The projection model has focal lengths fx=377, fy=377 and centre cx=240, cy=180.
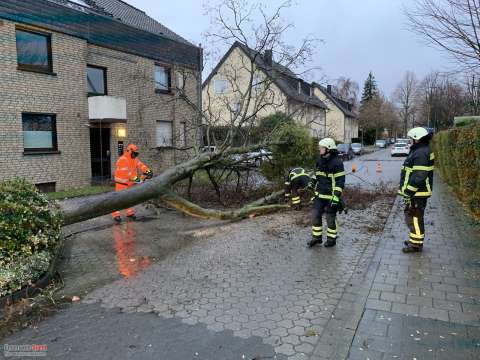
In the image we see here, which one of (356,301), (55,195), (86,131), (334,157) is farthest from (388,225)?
(86,131)

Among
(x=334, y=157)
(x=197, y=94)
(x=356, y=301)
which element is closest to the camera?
(x=356, y=301)

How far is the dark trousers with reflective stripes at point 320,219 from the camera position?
604cm

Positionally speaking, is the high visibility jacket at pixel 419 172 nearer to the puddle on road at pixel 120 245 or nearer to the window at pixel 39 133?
the puddle on road at pixel 120 245

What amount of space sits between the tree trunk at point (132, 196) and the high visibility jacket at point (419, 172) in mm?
4334

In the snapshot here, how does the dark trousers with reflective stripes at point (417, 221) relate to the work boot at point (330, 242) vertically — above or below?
above

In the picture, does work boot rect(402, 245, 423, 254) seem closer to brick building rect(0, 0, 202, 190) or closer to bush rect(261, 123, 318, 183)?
bush rect(261, 123, 318, 183)

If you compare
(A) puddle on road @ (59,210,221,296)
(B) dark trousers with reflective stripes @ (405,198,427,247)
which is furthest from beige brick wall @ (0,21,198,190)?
(B) dark trousers with reflective stripes @ (405,198,427,247)

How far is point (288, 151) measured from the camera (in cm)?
1006

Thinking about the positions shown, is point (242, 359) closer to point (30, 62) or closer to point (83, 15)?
point (30, 62)

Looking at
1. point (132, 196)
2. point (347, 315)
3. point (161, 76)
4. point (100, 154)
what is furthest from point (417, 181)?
point (161, 76)

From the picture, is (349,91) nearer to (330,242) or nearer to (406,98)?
(406,98)

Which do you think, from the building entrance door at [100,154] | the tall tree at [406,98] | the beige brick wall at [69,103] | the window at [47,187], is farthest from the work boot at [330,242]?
the tall tree at [406,98]

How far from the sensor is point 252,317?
3.72 m

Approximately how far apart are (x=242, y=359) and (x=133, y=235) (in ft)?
15.2
